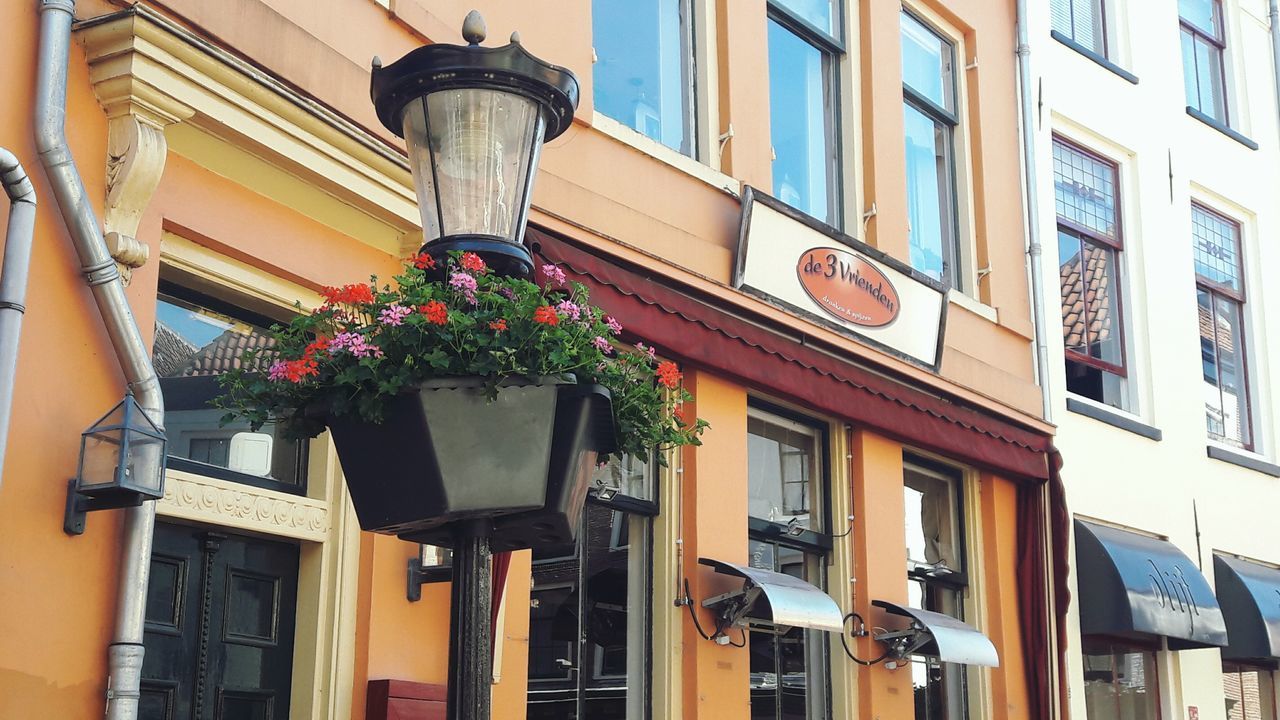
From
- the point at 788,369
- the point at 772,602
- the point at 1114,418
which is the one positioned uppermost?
the point at 1114,418

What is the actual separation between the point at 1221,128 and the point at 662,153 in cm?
783

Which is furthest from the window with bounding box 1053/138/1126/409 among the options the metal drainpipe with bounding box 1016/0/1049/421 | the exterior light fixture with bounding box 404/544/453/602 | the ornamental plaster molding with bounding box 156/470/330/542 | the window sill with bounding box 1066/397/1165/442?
the ornamental plaster molding with bounding box 156/470/330/542

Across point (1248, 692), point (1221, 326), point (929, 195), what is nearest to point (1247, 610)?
point (1248, 692)

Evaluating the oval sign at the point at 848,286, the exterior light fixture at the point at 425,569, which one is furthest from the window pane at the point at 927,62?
the exterior light fixture at the point at 425,569

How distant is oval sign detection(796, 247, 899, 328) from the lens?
9188 millimetres

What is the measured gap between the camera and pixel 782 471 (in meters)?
9.27

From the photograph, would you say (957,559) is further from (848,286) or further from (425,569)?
(425,569)

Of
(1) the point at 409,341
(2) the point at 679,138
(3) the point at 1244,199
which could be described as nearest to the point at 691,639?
(2) the point at 679,138

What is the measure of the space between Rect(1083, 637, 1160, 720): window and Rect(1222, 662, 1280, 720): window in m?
1.01

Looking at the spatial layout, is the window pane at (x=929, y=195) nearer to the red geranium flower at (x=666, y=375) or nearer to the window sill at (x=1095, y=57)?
the window sill at (x=1095, y=57)

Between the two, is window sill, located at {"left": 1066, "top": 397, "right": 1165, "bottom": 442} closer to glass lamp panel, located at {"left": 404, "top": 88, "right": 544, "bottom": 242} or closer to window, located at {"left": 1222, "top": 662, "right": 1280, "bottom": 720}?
window, located at {"left": 1222, "top": 662, "right": 1280, "bottom": 720}

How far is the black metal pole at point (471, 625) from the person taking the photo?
3602mm

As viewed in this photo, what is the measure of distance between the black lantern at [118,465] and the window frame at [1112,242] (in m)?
8.37

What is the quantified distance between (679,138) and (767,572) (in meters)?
2.39
